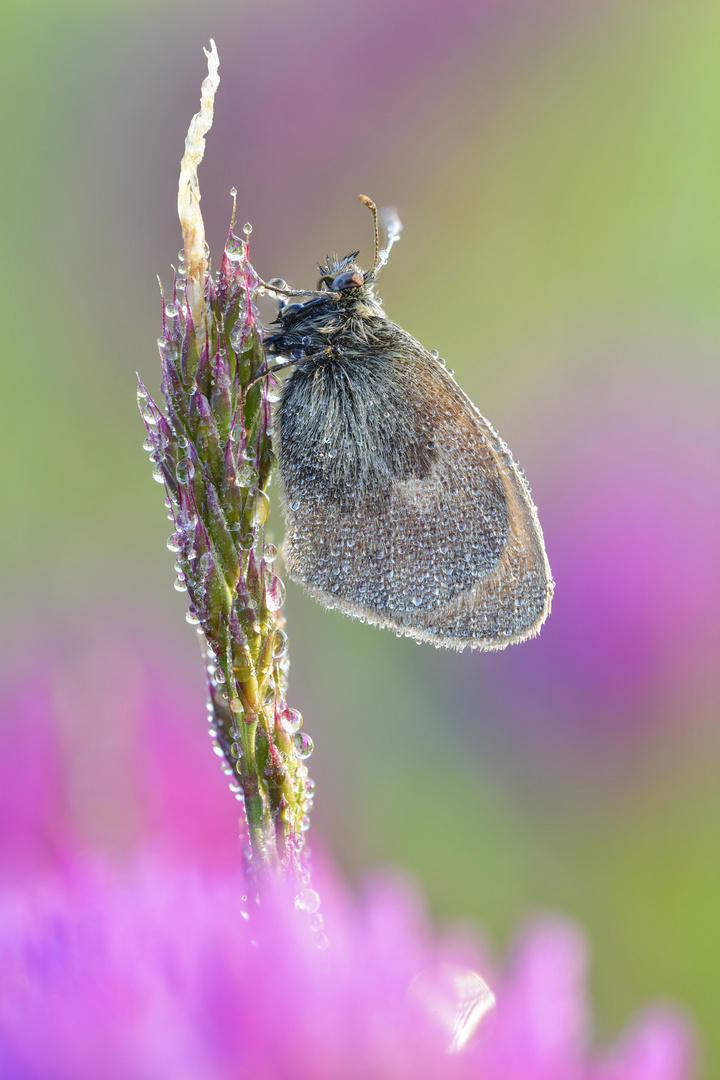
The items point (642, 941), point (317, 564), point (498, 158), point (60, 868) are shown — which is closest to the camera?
point (60, 868)

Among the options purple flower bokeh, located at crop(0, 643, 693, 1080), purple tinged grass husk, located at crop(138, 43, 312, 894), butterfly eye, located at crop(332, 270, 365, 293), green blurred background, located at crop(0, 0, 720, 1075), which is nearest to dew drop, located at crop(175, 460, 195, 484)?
purple tinged grass husk, located at crop(138, 43, 312, 894)

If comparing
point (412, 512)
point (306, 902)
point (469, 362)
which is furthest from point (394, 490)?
point (469, 362)

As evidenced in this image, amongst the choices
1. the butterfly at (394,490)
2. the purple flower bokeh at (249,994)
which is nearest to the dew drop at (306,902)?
the purple flower bokeh at (249,994)

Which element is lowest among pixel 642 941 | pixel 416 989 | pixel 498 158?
pixel 642 941

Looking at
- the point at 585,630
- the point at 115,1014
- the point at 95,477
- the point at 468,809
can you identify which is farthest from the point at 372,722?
the point at 115,1014

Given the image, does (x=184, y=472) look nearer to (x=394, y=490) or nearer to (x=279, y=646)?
(x=279, y=646)

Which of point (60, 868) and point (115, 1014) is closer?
point (115, 1014)

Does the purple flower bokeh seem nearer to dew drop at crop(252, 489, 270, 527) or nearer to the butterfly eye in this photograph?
dew drop at crop(252, 489, 270, 527)

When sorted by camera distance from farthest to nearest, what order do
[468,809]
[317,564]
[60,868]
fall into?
1. [468,809]
2. [317,564]
3. [60,868]

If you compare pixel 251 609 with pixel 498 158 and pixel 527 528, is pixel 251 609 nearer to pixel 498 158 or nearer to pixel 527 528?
pixel 527 528
